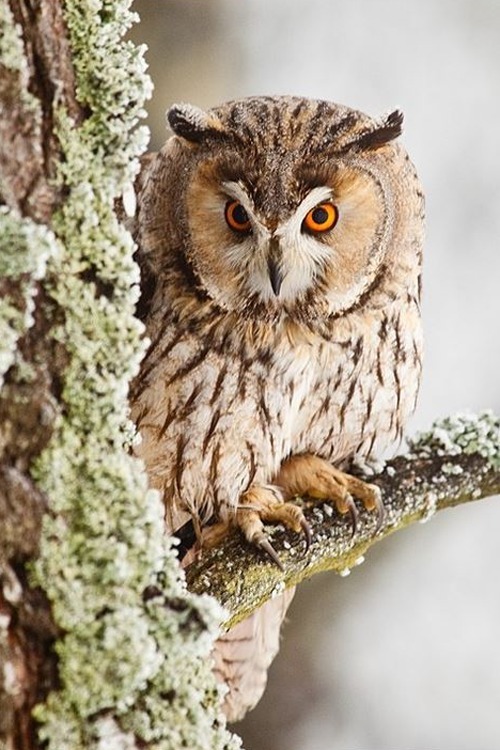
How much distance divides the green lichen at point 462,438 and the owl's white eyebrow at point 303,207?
1.51ft

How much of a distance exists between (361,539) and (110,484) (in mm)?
844

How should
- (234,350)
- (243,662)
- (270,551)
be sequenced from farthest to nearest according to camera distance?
(243,662) → (234,350) → (270,551)

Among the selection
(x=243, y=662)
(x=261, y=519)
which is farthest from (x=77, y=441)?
(x=243, y=662)

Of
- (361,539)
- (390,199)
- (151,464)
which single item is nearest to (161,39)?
(390,199)

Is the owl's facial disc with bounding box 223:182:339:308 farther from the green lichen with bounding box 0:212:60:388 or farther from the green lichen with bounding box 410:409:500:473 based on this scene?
the green lichen with bounding box 0:212:60:388

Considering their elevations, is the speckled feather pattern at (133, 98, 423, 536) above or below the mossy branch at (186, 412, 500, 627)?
above

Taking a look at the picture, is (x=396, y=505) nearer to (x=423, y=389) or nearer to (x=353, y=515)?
(x=353, y=515)

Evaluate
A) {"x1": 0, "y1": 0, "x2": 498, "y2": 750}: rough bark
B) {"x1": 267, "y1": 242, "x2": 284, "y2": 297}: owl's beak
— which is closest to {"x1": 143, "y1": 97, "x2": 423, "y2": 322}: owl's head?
{"x1": 267, "y1": 242, "x2": 284, "y2": 297}: owl's beak

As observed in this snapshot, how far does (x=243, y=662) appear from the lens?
205 cm

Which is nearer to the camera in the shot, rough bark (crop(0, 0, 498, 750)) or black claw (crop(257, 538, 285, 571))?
rough bark (crop(0, 0, 498, 750))

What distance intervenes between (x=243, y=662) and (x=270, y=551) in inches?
21.6

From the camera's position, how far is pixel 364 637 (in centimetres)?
323

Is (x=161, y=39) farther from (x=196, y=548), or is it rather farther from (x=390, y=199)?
(x=196, y=548)

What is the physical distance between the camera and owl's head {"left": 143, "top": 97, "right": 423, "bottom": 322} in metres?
1.68
